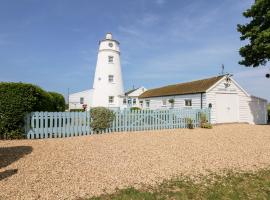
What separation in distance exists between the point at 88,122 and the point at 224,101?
12892 mm

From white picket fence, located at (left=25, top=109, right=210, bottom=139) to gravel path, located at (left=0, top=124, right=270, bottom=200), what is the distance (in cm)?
171

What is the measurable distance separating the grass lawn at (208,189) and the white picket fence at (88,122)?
7415 millimetres

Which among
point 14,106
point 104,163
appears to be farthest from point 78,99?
point 104,163

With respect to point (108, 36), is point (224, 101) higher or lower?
lower

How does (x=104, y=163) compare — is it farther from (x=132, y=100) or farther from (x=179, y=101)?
(x=132, y=100)

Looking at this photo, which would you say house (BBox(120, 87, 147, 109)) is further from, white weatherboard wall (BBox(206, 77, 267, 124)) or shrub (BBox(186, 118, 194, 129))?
shrub (BBox(186, 118, 194, 129))

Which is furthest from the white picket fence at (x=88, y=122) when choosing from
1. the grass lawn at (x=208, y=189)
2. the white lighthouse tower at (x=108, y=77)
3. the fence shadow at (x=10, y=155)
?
the white lighthouse tower at (x=108, y=77)

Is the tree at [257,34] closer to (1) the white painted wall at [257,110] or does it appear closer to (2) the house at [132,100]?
(1) the white painted wall at [257,110]

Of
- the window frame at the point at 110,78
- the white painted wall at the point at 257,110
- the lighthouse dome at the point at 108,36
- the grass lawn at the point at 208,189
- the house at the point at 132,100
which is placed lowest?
the grass lawn at the point at 208,189

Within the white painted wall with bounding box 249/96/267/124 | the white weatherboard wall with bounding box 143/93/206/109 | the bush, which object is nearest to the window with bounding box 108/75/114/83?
the white weatherboard wall with bounding box 143/93/206/109

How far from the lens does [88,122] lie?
39.2 feet

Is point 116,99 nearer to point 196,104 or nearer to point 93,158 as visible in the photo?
point 196,104

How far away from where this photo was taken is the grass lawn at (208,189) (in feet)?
14.0

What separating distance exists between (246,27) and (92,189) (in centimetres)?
1877
